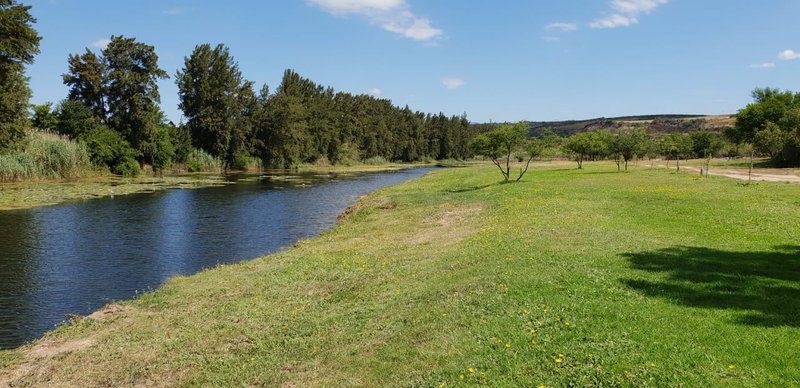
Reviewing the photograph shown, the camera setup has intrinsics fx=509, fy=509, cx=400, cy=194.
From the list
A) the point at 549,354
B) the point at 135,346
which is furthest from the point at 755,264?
the point at 135,346

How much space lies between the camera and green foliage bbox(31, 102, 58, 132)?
239ft

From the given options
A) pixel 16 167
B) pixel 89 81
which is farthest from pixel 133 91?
pixel 16 167

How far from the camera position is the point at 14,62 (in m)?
50.2

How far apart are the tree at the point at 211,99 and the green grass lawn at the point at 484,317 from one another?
8299cm

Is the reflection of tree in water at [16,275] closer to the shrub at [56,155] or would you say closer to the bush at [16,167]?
the bush at [16,167]

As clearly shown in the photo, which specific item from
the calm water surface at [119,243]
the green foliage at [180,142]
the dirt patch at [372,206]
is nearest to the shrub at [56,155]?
the calm water surface at [119,243]

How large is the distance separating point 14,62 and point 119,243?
34401 millimetres

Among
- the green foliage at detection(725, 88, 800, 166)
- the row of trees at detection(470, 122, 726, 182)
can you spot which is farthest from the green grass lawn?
the green foliage at detection(725, 88, 800, 166)

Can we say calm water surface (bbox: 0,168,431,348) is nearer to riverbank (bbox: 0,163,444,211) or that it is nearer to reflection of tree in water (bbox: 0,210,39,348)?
reflection of tree in water (bbox: 0,210,39,348)

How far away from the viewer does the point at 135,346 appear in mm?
13312

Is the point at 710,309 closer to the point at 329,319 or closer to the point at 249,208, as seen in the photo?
the point at 329,319

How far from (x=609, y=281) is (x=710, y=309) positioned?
2.86 m

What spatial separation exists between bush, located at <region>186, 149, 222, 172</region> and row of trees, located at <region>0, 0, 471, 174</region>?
95cm

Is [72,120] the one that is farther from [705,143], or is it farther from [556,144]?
[705,143]
